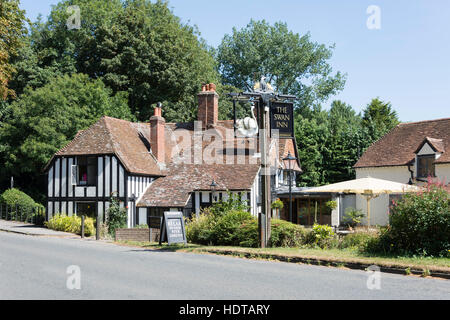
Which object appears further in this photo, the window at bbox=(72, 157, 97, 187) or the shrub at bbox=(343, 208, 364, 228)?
the window at bbox=(72, 157, 97, 187)

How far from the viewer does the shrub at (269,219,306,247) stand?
1570cm

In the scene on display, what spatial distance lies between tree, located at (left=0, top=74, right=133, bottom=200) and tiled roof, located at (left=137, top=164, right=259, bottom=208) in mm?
10179

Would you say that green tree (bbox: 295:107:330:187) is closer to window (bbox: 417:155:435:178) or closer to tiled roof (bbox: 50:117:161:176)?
window (bbox: 417:155:435:178)

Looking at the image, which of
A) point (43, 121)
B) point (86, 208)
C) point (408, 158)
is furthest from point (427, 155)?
point (43, 121)

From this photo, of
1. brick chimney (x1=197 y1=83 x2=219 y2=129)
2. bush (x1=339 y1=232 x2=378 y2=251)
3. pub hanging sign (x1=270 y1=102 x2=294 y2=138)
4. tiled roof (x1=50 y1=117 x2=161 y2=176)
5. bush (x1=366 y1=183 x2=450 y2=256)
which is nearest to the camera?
bush (x1=366 y1=183 x2=450 y2=256)

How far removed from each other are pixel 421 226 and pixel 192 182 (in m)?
16.7

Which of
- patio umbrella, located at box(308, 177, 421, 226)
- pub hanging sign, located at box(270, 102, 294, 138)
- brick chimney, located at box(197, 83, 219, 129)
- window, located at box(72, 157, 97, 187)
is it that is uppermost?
brick chimney, located at box(197, 83, 219, 129)

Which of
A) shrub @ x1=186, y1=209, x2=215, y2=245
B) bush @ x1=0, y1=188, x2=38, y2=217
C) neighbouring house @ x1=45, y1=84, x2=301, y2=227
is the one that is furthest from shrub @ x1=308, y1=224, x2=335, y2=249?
bush @ x1=0, y1=188, x2=38, y2=217

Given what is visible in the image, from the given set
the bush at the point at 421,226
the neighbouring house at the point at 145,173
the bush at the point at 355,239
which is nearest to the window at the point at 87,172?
the neighbouring house at the point at 145,173

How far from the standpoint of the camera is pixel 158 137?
99.3 feet

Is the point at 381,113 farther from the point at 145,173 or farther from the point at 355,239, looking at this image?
the point at 355,239

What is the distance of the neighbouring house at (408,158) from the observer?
28.5 m
